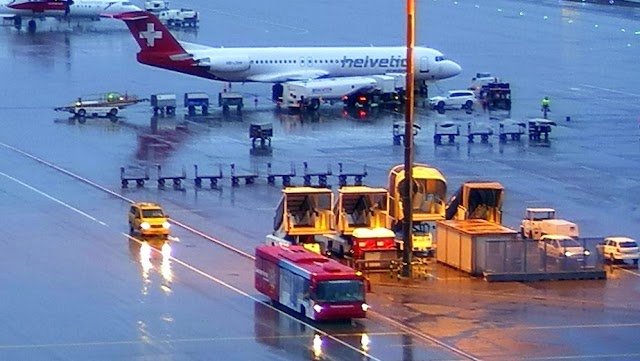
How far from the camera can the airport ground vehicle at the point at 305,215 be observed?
183 ft

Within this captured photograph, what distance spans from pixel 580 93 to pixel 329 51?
13.3 meters

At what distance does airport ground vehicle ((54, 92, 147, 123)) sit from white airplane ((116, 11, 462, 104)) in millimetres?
5252

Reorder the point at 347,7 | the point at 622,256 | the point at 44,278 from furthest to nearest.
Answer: the point at 347,7
the point at 622,256
the point at 44,278

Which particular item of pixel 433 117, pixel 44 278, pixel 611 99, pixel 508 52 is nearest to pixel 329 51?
pixel 433 117

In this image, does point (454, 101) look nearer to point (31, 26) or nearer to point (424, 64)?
point (424, 64)

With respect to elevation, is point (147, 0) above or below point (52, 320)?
above

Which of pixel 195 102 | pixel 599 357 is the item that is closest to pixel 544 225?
pixel 599 357

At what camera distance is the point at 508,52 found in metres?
115

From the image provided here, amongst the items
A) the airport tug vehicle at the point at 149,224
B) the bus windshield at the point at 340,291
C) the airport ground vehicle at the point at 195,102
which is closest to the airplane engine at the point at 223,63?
the airport ground vehicle at the point at 195,102

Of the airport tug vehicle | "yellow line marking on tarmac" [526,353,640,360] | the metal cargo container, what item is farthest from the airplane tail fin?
"yellow line marking on tarmac" [526,353,640,360]

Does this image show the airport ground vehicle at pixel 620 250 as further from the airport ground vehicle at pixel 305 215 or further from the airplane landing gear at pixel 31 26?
the airplane landing gear at pixel 31 26

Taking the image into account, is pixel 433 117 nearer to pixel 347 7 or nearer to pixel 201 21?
pixel 201 21

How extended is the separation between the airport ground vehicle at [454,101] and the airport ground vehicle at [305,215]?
34.8 m

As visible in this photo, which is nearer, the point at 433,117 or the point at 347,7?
the point at 433,117
